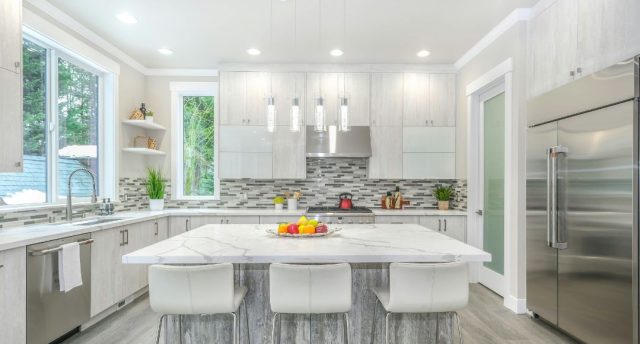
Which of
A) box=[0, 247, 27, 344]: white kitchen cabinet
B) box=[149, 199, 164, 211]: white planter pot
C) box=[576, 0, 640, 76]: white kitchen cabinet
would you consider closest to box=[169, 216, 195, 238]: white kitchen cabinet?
box=[149, 199, 164, 211]: white planter pot

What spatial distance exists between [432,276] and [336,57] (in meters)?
3.47

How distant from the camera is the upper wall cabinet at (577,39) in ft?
7.96

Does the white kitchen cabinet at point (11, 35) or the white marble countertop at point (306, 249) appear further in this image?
the white kitchen cabinet at point (11, 35)

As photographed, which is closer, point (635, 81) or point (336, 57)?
point (635, 81)

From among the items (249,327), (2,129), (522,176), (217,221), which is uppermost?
(2,129)

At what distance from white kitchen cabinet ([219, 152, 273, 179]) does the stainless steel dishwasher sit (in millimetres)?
2124

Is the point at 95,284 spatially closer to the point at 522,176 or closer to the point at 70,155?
the point at 70,155

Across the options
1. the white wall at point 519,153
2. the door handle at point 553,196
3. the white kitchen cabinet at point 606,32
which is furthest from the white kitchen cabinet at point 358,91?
the white kitchen cabinet at point 606,32

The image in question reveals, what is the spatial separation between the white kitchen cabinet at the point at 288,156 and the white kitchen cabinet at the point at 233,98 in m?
0.56

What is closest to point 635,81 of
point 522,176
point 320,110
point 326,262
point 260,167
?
point 522,176

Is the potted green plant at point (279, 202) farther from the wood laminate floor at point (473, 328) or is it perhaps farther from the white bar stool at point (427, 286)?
the white bar stool at point (427, 286)

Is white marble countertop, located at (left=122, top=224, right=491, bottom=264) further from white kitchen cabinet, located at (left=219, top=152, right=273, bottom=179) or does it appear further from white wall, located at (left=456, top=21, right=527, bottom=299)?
white kitchen cabinet, located at (left=219, top=152, right=273, bottom=179)

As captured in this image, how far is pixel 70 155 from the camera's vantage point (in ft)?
12.5

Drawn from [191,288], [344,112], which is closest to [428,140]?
[344,112]
